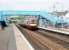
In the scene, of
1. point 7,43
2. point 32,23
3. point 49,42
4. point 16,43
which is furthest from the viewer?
point 32,23

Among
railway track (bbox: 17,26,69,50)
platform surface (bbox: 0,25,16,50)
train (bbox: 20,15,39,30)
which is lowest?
train (bbox: 20,15,39,30)

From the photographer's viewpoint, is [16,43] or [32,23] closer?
[16,43]

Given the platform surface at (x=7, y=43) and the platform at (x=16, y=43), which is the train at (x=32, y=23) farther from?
the platform at (x=16, y=43)

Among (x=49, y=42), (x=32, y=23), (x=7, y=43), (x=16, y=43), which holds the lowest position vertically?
(x=32, y=23)

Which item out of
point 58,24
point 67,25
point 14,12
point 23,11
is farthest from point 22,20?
point 67,25

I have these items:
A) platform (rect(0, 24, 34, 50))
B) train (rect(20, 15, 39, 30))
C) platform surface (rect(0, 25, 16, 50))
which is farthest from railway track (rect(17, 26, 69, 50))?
train (rect(20, 15, 39, 30))

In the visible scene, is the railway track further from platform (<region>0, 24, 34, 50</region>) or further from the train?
the train

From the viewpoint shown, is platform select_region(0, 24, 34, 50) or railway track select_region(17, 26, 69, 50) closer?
platform select_region(0, 24, 34, 50)

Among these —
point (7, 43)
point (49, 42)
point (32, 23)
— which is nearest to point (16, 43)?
point (7, 43)

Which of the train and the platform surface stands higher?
the platform surface

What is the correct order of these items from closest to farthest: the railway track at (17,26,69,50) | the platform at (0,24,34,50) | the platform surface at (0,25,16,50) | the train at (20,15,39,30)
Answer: the platform at (0,24,34,50), the platform surface at (0,25,16,50), the railway track at (17,26,69,50), the train at (20,15,39,30)

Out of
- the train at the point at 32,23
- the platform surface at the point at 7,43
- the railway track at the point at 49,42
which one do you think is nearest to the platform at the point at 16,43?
the platform surface at the point at 7,43

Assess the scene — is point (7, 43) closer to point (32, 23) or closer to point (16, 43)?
point (16, 43)

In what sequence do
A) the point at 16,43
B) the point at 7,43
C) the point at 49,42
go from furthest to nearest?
the point at 49,42, the point at 7,43, the point at 16,43
